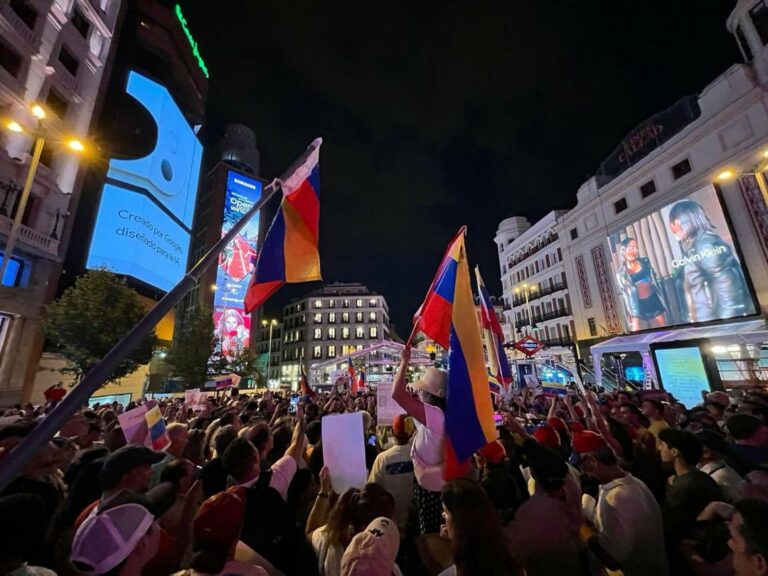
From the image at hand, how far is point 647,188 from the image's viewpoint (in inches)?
1041

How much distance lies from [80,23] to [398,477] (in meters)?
36.0

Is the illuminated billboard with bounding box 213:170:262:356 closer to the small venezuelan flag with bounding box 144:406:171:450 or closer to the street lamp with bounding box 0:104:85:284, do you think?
the street lamp with bounding box 0:104:85:284

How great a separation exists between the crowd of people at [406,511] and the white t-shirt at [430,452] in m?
0.01

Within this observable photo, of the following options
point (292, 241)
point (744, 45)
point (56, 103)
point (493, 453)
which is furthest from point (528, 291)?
point (56, 103)

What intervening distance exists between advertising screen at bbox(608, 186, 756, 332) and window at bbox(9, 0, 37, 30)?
4152 cm

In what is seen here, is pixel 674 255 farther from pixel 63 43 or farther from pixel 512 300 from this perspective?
pixel 63 43

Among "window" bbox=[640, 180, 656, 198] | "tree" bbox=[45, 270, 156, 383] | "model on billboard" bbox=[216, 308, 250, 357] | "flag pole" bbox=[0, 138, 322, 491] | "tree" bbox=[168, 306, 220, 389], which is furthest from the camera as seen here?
"model on billboard" bbox=[216, 308, 250, 357]

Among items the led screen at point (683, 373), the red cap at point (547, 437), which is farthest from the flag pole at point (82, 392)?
the led screen at point (683, 373)

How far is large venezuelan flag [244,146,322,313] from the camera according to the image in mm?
4668

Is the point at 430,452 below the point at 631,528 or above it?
above

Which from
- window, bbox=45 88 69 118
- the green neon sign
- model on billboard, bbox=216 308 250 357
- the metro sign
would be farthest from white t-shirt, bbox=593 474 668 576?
the green neon sign

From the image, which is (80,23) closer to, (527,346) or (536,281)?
(527,346)

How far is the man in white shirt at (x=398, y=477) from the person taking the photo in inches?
142

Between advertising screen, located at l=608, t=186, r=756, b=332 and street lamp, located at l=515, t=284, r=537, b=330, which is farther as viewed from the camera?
street lamp, located at l=515, t=284, r=537, b=330
